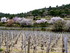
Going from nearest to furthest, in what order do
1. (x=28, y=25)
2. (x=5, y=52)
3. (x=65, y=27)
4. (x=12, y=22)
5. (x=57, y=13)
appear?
1. (x=5, y=52)
2. (x=65, y=27)
3. (x=28, y=25)
4. (x=12, y=22)
5. (x=57, y=13)

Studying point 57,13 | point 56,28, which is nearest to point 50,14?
point 57,13

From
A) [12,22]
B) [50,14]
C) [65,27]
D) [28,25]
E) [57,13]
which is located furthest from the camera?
[50,14]

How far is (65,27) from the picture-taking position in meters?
26.1

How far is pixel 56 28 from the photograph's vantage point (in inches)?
1056

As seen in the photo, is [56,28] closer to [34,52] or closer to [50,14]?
[34,52]

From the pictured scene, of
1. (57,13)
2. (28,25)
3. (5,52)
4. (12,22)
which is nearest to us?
(5,52)

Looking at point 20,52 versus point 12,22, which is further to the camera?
point 12,22

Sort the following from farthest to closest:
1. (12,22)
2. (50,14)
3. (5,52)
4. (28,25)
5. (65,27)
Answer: (50,14), (12,22), (28,25), (65,27), (5,52)

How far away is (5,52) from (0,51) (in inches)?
24.4

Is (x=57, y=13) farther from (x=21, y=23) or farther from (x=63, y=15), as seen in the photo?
(x=21, y=23)

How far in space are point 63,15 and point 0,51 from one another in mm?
41847

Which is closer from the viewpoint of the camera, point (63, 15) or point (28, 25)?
point (28, 25)

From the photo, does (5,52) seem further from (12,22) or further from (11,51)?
(12,22)

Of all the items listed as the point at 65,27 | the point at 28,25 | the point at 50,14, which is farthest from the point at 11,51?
the point at 50,14
